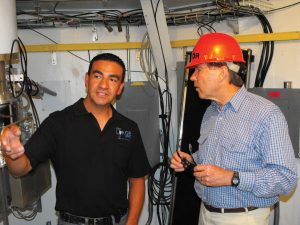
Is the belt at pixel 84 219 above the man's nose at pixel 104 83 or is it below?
below

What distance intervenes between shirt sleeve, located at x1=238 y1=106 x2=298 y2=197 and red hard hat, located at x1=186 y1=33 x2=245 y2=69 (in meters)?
0.37

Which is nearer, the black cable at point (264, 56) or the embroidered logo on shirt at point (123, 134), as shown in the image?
the embroidered logo on shirt at point (123, 134)

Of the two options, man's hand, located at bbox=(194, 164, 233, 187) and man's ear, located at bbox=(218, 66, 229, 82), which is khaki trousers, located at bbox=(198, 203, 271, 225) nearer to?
man's hand, located at bbox=(194, 164, 233, 187)

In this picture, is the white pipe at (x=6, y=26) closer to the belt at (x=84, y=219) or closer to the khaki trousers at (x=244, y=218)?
the belt at (x=84, y=219)

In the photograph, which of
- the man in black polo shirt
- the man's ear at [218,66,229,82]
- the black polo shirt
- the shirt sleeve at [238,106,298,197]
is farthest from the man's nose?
the shirt sleeve at [238,106,298,197]

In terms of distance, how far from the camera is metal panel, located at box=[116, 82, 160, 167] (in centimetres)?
301

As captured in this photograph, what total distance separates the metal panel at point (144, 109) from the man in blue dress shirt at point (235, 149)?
52.1 inches

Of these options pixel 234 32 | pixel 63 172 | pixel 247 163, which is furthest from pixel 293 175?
pixel 234 32

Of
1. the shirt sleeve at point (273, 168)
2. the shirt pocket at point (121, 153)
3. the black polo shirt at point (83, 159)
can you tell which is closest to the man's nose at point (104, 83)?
the black polo shirt at point (83, 159)

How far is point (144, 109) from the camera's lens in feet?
9.95

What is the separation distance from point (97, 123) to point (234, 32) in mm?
1494

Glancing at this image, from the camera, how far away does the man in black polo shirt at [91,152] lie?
1608 mm

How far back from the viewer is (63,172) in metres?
1.63

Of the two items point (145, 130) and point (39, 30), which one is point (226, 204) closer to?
point (145, 130)
